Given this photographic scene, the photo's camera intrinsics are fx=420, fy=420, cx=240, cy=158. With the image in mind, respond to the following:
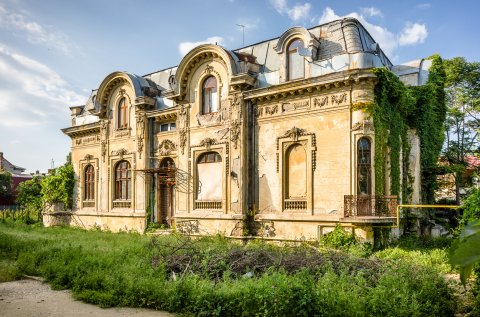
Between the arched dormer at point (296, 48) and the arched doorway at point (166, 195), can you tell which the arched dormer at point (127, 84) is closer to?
the arched doorway at point (166, 195)

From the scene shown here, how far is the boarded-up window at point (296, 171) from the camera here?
54.7ft

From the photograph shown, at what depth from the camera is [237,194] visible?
1786 centimetres

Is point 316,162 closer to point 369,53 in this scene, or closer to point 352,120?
point 352,120

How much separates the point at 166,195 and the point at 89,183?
667cm

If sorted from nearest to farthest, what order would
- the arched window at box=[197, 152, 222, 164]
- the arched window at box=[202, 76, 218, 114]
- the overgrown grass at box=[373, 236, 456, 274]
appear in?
the overgrown grass at box=[373, 236, 456, 274] < the arched window at box=[197, 152, 222, 164] < the arched window at box=[202, 76, 218, 114]

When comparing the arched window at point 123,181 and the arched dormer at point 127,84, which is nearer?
the arched dormer at point 127,84

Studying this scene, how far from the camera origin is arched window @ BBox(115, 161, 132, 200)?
23.2m

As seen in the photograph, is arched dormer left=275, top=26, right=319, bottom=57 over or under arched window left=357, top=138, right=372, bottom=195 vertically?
over

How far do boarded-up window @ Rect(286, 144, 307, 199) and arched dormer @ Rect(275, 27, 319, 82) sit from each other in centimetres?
298

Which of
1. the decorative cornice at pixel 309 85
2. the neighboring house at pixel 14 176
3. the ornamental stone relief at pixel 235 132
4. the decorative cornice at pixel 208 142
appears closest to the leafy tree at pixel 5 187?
the neighboring house at pixel 14 176

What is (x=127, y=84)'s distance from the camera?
23.2m

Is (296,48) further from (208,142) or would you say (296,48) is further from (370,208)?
(370,208)

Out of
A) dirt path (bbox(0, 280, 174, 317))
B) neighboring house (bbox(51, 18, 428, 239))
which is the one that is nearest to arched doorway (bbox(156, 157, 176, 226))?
neighboring house (bbox(51, 18, 428, 239))

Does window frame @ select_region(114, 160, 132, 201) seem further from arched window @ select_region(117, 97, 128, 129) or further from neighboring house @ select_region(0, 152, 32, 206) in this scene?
neighboring house @ select_region(0, 152, 32, 206)
